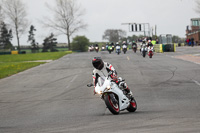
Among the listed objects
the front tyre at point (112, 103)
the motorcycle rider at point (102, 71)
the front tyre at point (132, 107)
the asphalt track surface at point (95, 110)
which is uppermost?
the motorcycle rider at point (102, 71)

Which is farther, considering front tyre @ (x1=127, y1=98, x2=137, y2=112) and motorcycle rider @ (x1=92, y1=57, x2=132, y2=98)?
front tyre @ (x1=127, y1=98, x2=137, y2=112)

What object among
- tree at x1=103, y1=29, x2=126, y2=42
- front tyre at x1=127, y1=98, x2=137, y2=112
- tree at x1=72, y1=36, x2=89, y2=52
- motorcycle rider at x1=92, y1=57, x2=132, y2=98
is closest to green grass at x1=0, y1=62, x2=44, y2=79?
front tyre at x1=127, y1=98, x2=137, y2=112

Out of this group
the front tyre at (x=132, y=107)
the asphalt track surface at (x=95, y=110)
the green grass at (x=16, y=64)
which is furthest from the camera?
the green grass at (x=16, y=64)

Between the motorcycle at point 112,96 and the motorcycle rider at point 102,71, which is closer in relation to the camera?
the motorcycle at point 112,96

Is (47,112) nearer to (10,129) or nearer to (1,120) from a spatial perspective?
(1,120)

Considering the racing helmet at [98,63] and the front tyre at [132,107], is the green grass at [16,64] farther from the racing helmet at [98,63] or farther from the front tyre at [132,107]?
the racing helmet at [98,63]

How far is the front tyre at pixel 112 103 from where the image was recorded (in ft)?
28.7

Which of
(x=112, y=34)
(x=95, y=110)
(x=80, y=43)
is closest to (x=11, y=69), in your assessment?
(x=95, y=110)

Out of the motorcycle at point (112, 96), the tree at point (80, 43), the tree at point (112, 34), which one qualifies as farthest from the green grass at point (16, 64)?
the tree at point (112, 34)

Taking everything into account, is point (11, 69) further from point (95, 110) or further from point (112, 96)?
point (112, 96)

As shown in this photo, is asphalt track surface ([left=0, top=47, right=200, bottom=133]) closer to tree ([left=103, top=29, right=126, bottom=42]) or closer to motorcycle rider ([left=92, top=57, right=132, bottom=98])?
motorcycle rider ([left=92, top=57, right=132, bottom=98])

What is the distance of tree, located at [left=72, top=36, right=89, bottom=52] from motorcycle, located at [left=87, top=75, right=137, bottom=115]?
89782mm

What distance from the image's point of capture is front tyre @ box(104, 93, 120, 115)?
873 cm

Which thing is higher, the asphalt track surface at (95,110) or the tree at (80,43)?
the tree at (80,43)
